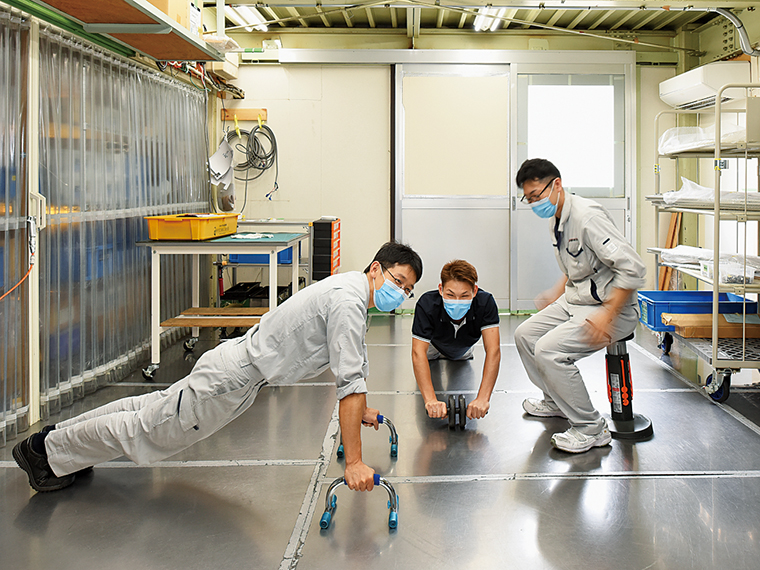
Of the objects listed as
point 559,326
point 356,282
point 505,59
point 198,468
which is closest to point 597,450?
point 559,326

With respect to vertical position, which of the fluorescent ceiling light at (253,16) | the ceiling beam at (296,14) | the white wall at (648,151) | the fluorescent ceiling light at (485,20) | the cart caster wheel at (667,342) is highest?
the ceiling beam at (296,14)

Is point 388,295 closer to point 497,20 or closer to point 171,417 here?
point 171,417

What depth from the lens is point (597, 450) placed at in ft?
11.0

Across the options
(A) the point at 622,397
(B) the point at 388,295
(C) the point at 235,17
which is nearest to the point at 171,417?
(B) the point at 388,295

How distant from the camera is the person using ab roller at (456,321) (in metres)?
3.48

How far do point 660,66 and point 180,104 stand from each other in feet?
17.3

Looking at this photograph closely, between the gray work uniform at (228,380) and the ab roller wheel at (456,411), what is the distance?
3.79 ft

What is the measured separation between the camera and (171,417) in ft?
8.54

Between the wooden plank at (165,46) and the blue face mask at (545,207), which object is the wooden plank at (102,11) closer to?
the wooden plank at (165,46)

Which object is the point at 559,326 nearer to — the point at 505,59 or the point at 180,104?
the point at 180,104

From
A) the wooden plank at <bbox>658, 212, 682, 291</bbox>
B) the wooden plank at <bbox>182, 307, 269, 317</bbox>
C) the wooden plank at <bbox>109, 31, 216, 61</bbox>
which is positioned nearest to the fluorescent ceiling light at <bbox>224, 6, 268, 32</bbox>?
the wooden plank at <bbox>109, 31, 216, 61</bbox>

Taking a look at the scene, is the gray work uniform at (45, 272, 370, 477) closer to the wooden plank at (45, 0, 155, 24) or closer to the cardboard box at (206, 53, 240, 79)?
the wooden plank at (45, 0, 155, 24)

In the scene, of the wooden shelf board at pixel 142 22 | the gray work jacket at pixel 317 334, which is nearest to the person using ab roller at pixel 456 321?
the gray work jacket at pixel 317 334

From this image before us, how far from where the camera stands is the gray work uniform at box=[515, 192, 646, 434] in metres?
3.20
